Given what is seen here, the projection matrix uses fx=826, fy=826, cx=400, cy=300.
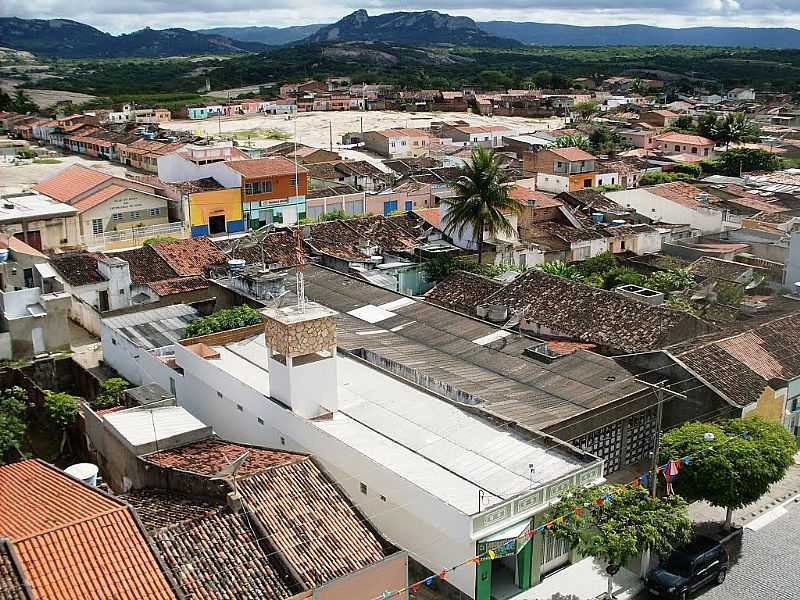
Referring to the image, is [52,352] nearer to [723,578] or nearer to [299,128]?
[723,578]

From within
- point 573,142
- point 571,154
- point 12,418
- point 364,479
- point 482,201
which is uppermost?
point 482,201

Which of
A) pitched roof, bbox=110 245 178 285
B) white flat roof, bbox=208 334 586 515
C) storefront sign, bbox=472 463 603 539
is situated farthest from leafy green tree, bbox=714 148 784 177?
storefront sign, bbox=472 463 603 539

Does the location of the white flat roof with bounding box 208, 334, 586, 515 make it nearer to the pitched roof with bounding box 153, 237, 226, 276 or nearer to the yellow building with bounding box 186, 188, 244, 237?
the pitched roof with bounding box 153, 237, 226, 276

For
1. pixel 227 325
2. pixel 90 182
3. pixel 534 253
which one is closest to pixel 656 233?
pixel 534 253

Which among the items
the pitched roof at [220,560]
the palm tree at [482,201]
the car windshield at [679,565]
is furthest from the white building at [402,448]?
the palm tree at [482,201]

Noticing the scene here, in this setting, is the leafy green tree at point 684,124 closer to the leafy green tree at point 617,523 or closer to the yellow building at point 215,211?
the yellow building at point 215,211

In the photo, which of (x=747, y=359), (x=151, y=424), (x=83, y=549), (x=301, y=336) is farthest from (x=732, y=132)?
(x=83, y=549)

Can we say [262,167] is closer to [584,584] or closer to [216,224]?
[216,224]

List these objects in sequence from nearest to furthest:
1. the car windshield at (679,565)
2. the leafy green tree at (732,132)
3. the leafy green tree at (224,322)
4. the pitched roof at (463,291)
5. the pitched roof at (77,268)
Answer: the car windshield at (679,565) < the leafy green tree at (224,322) < the pitched roof at (463,291) < the pitched roof at (77,268) < the leafy green tree at (732,132)
